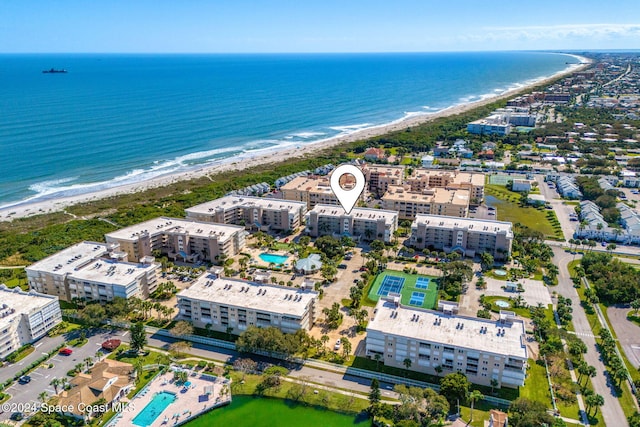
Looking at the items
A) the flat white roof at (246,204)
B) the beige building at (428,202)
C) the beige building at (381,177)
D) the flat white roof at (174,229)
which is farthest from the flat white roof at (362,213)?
the beige building at (381,177)

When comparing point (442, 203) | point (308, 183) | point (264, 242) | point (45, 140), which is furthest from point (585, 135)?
point (45, 140)

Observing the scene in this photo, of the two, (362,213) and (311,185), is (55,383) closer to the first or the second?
(362,213)

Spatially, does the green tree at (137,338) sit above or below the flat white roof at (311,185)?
below

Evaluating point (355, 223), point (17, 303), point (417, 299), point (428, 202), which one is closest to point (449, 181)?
point (428, 202)

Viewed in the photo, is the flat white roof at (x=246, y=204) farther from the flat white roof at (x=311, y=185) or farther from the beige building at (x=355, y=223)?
the flat white roof at (x=311, y=185)

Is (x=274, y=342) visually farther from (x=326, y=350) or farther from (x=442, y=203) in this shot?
(x=442, y=203)

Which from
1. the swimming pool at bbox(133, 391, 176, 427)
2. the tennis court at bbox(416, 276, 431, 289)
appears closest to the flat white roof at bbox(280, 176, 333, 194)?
the tennis court at bbox(416, 276, 431, 289)

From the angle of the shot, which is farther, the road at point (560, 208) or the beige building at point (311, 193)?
the beige building at point (311, 193)
